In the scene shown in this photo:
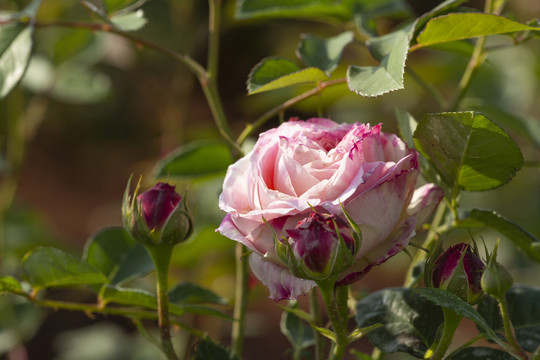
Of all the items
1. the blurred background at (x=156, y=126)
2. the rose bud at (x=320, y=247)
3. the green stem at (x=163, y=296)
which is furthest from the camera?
the blurred background at (x=156, y=126)

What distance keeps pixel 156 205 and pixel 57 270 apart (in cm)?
13

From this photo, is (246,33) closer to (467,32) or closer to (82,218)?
(82,218)

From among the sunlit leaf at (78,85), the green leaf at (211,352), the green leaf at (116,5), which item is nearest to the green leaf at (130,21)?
the green leaf at (116,5)

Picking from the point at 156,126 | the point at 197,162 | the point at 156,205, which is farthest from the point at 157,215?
the point at 156,126

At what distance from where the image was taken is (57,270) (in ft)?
1.68

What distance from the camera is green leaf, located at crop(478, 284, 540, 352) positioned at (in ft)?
1.53

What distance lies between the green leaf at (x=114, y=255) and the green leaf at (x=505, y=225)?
0.92 ft

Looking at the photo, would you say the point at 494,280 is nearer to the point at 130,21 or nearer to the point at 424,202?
the point at 424,202

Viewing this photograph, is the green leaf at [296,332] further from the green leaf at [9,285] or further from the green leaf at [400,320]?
the green leaf at [9,285]

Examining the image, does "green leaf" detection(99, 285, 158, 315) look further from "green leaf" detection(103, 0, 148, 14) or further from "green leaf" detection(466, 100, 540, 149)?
"green leaf" detection(466, 100, 540, 149)

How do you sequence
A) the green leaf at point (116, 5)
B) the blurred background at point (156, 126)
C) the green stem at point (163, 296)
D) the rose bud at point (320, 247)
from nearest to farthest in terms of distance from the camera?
the rose bud at point (320, 247) < the green stem at point (163, 296) < the green leaf at point (116, 5) < the blurred background at point (156, 126)

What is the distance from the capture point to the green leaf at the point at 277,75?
0.45 metres

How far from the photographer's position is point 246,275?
544mm

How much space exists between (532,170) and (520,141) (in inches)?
9.7
